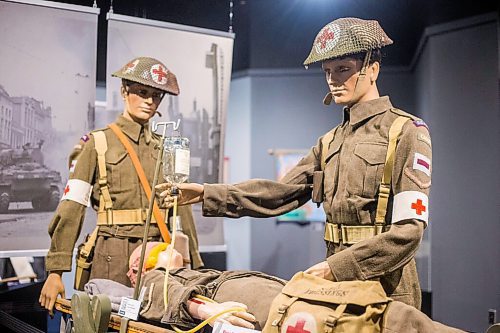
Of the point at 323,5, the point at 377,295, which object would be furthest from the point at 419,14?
the point at 377,295

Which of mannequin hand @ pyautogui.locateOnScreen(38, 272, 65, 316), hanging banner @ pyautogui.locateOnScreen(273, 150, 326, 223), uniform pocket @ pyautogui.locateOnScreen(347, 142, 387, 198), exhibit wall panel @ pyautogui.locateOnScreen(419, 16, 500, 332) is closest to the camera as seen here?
uniform pocket @ pyautogui.locateOnScreen(347, 142, 387, 198)

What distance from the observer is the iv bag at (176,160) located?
2822 millimetres

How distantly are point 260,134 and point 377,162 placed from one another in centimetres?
523

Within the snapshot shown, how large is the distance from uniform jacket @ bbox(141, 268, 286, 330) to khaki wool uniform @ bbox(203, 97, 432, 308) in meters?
0.27

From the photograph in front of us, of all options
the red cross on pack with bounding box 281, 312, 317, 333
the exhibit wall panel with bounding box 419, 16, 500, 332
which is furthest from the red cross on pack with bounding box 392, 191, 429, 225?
the exhibit wall panel with bounding box 419, 16, 500, 332

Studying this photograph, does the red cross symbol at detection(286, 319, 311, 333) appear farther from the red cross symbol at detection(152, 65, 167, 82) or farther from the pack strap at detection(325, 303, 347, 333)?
the red cross symbol at detection(152, 65, 167, 82)

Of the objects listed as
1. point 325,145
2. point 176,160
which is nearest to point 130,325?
point 176,160

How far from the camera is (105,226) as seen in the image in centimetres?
373

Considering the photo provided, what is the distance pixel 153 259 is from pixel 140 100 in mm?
965

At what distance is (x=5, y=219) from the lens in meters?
4.46

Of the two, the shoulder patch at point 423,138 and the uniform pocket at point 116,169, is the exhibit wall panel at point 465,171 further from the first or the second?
the shoulder patch at point 423,138

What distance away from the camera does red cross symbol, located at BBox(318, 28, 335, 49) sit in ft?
8.78

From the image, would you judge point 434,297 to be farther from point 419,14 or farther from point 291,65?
point 291,65

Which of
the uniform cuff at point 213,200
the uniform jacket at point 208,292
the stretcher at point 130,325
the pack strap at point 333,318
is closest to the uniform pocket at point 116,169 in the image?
the stretcher at point 130,325
